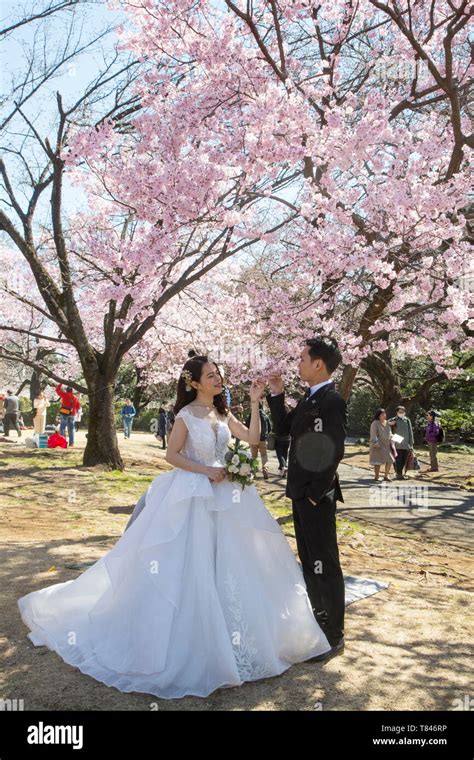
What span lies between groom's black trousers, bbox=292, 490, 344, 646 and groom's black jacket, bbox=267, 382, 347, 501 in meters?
0.10

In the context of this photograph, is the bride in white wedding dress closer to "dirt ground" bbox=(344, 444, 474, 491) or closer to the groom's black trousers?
the groom's black trousers

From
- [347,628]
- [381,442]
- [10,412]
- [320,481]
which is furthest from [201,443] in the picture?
[10,412]

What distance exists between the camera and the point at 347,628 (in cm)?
469

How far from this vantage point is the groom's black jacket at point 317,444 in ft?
13.2

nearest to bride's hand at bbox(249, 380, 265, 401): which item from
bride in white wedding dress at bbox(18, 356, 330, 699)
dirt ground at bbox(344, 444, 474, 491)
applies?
bride in white wedding dress at bbox(18, 356, 330, 699)

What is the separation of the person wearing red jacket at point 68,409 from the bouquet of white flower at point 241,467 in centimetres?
1421

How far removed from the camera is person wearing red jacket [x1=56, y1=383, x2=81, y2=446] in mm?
17766

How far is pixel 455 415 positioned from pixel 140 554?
24.4m

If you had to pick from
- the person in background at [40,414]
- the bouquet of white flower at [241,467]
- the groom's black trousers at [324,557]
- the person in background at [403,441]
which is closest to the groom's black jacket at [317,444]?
the groom's black trousers at [324,557]

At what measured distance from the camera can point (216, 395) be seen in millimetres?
4520

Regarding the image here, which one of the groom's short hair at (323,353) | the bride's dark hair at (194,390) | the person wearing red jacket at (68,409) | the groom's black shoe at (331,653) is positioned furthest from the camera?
the person wearing red jacket at (68,409)

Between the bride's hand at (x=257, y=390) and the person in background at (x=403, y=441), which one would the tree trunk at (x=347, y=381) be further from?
the person in background at (x=403, y=441)
